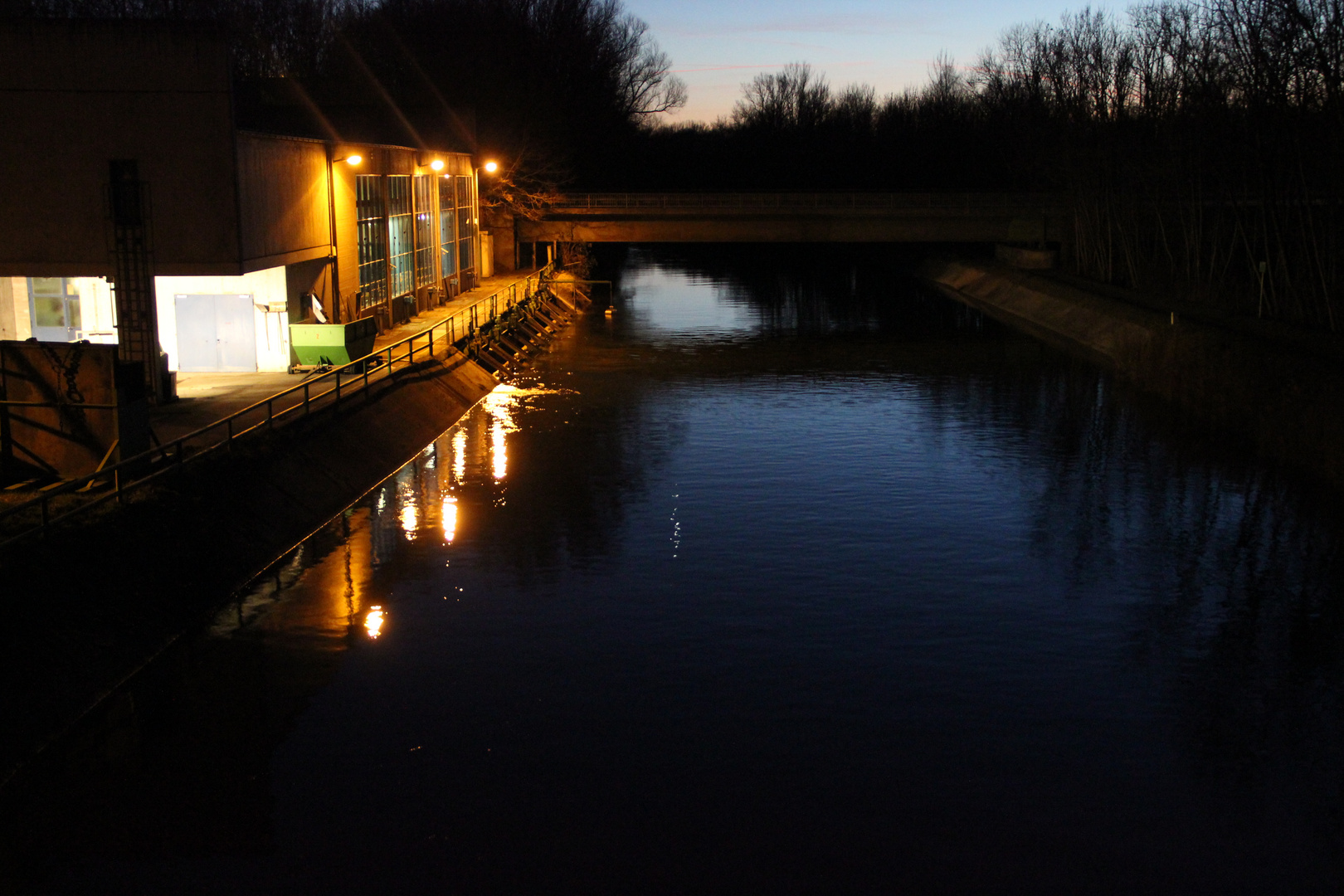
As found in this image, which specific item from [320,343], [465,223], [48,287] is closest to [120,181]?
[48,287]

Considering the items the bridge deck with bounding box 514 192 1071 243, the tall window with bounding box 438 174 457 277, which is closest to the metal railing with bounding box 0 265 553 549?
the tall window with bounding box 438 174 457 277

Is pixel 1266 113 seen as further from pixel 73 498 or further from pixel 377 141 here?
pixel 73 498

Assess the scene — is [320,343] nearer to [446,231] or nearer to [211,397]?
[211,397]

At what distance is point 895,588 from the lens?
19562mm

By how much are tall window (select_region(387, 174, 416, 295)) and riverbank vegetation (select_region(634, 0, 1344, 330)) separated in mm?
25498

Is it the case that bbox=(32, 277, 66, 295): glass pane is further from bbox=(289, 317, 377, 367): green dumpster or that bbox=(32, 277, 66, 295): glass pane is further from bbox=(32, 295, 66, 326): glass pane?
bbox=(289, 317, 377, 367): green dumpster

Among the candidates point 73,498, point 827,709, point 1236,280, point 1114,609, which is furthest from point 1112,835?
point 1236,280

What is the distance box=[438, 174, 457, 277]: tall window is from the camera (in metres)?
50.4

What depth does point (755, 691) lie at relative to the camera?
51.8ft

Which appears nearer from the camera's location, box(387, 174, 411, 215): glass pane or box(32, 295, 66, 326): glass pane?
box(32, 295, 66, 326): glass pane

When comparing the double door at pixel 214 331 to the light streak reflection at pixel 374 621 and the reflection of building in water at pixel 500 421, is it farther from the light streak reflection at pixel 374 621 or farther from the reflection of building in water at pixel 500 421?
the light streak reflection at pixel 374 621

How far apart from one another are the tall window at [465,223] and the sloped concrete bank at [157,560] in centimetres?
2762

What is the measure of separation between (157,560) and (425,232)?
31143mm

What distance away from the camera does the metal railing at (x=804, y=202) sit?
62469 millimetres
